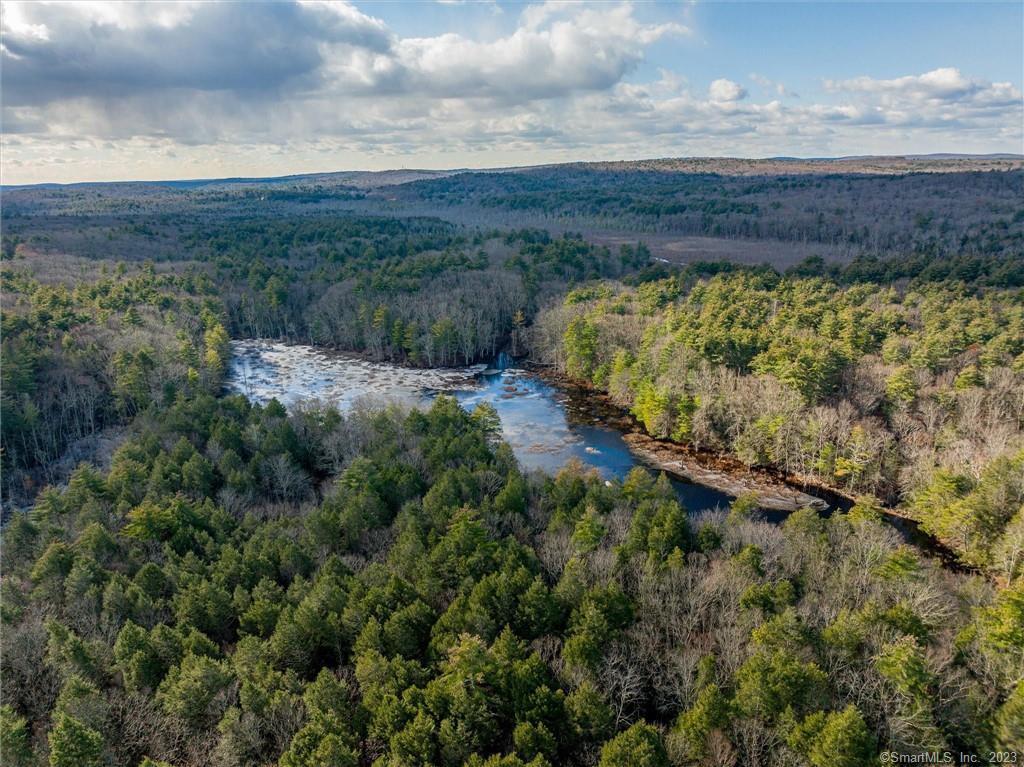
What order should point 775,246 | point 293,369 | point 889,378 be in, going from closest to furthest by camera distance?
point 889,378 → point 293,369 → point 775,246

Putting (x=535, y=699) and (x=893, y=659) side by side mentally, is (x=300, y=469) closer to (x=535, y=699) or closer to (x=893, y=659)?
(x=535, y=699)

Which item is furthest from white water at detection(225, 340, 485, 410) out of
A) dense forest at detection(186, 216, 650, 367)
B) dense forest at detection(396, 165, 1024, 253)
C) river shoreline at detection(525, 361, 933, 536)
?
dense forest at detection(396, 165, 1024, 253)

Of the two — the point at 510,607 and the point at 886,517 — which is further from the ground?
the point at 510,607

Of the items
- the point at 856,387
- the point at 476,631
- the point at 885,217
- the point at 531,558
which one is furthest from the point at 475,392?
the point at 885,217

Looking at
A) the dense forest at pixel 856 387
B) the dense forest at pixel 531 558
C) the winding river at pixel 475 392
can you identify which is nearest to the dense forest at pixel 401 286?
the winding river at pixel 475 392

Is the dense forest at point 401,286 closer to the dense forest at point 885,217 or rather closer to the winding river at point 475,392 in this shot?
the winding river at point 475,392

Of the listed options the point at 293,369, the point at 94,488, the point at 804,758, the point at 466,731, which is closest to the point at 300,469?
the point at 94,488

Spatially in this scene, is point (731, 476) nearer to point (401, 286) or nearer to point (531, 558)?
point (531, 558)

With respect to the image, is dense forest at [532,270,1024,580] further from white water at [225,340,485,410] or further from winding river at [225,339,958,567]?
white water at [225,340,485,410]
